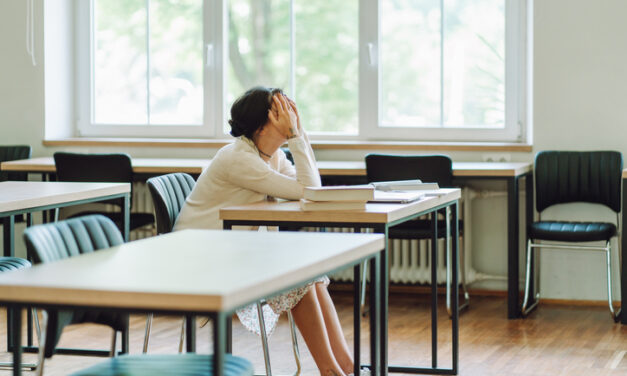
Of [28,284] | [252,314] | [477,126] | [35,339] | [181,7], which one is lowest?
[35,339]

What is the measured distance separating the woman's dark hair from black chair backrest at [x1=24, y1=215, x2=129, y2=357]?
110 centimetres

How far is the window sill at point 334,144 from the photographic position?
496cm

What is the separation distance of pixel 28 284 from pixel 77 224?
47 cm

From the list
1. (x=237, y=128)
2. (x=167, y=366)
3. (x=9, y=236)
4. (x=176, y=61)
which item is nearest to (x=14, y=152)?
(x=176, y=61)

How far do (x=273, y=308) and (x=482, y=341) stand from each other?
4.49 ft

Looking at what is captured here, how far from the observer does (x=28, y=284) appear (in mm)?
1536

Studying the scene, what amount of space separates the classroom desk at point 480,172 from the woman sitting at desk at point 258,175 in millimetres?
1393

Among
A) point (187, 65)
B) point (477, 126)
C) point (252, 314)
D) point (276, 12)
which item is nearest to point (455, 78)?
point (477, 126)

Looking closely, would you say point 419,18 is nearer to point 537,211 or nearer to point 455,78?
point 455,78

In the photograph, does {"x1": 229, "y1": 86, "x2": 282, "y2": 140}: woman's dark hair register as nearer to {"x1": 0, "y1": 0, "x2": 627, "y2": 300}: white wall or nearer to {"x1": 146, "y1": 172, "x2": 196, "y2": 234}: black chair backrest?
{"x1": 146, "y1": 172, "x2": 196, "y2": 234}: black chair backrest

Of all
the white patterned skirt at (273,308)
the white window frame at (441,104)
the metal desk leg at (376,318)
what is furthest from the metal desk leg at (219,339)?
the white window frame at (441,104)

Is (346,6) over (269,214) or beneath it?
over

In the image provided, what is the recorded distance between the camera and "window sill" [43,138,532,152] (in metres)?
4.96

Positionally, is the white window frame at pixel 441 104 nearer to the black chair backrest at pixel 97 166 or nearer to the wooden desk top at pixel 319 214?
the black chair backrest at pixel 97 166
